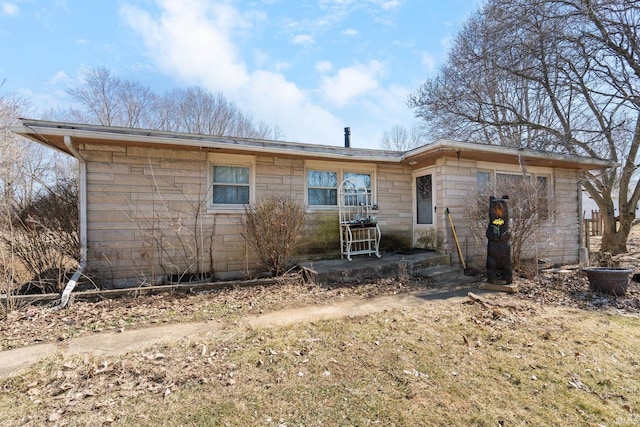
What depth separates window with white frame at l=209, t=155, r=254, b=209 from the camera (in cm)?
611

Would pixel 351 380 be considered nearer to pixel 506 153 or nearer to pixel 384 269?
pixel 384 269

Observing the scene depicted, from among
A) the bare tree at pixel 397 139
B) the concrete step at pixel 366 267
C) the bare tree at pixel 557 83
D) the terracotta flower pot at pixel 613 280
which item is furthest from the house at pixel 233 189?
the bare tree at pixel 397 139

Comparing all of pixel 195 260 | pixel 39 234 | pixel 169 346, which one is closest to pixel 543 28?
pixel 195 260

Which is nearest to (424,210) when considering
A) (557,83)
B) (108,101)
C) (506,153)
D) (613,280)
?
(506,153)

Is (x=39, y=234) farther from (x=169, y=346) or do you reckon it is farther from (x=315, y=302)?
(x=315, y=302)

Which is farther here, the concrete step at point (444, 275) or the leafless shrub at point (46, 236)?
the concrete step at point (444, 275)

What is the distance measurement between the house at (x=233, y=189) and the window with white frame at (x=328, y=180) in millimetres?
24

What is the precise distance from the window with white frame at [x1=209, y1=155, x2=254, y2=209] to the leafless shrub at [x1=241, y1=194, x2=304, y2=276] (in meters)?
0.62

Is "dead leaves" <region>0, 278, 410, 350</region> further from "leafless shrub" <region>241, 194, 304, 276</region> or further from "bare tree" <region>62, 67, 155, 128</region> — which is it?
"bare tree" <region>62, 67, 155, 128</region>

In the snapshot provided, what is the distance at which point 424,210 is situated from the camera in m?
7.34

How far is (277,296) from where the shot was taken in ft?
15.6

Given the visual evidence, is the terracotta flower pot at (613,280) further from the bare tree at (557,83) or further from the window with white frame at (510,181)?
the bare tree at (557,83)

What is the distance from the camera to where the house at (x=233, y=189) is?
5.30m

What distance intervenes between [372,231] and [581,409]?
4.98 meters
